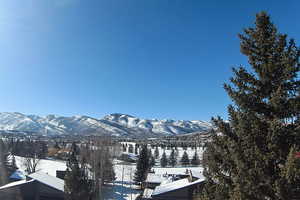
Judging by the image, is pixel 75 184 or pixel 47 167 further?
pixel 47 167

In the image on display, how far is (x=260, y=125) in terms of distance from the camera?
6566 mm

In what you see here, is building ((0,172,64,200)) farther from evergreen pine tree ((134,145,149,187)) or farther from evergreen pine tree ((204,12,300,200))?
evergreen pine tree ((204,12,300,200))

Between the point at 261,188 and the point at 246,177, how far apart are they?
0.45 m

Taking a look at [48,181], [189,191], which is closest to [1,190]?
[48,181]

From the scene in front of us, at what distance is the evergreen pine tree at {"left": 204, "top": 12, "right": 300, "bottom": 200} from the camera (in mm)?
6035

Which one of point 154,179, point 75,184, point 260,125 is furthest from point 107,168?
point 260,125

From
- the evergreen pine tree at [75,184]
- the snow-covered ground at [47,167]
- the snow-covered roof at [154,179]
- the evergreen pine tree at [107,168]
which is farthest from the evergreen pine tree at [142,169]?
the evergreen pine tree at [75,184]

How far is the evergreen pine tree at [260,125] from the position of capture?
6.04 m

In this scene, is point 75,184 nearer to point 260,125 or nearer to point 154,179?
point 260,125

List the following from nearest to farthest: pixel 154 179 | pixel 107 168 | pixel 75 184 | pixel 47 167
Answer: pixel 75 184 < pixel 107 168 < pixel 154 179 < pixel 47 167

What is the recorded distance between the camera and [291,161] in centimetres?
524

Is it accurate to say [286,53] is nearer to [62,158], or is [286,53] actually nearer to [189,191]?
[189,191]

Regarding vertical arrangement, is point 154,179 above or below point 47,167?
above

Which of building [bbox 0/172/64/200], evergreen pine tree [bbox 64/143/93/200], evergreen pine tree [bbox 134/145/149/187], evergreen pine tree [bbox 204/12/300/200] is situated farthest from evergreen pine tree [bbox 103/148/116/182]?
evergreen pine tree [bbox 204/12/300/200]
